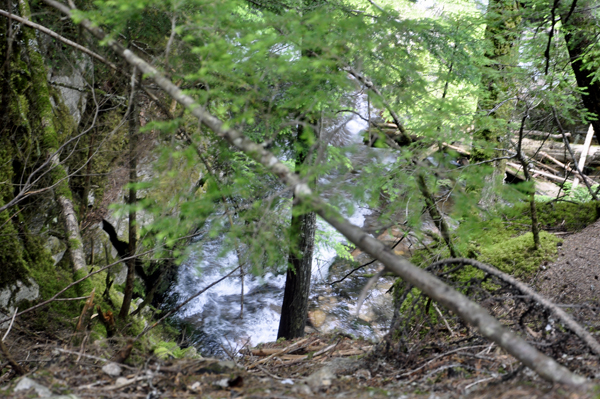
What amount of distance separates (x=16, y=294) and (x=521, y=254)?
6481mm

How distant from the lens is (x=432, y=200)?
14.0 feet

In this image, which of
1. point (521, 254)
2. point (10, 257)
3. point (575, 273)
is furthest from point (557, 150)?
point (10, 257)

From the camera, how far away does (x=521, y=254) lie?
512 cm

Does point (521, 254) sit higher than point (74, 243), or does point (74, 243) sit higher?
point (521, 254)

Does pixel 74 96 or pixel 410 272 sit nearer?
pixel 410 272

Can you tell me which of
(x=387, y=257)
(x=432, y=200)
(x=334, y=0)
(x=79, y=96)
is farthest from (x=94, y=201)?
(x=387, y=257)

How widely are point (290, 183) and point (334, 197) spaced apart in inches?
13.9

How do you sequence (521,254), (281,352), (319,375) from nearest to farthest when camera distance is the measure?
(319,375), (281,352), (521,254)

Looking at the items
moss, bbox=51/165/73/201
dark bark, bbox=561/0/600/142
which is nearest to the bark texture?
moss, bbox=51/165/73/201

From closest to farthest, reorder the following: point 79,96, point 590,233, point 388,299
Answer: point 590,233 < point 79,96 < point 388,299

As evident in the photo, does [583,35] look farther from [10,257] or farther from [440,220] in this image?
[10,257]

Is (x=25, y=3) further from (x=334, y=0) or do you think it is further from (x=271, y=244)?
(x=271, y=244)

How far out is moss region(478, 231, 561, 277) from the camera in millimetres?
4914

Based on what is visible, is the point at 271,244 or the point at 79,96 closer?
the point at 271,244
